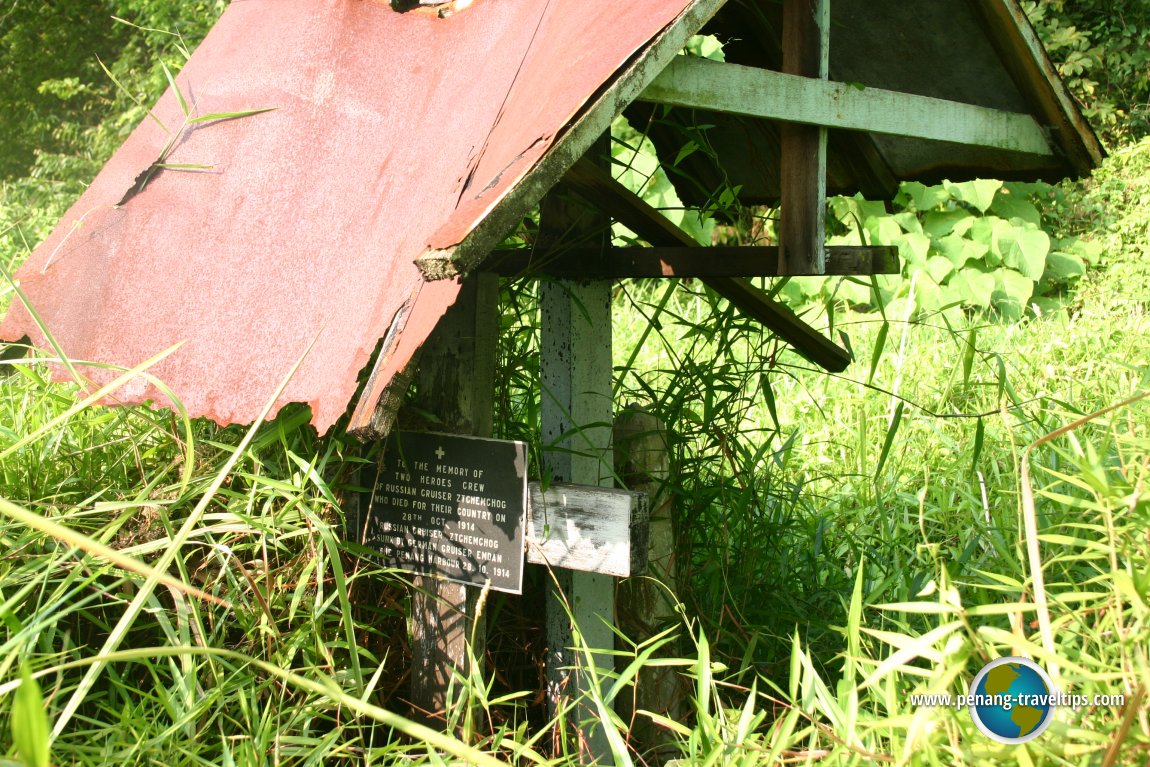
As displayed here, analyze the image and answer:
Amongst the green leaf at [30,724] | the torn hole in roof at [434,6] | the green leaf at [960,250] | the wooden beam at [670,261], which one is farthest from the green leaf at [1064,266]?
the green leaf at [30,724]

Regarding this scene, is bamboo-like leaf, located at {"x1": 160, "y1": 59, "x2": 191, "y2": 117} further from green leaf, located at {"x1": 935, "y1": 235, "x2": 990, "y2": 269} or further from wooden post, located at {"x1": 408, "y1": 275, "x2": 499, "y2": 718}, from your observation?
green leaf, located at {"x1": 935, "y1": 235, "x2": 990, "y2": 269}

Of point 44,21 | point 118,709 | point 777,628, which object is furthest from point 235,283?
point 44,21

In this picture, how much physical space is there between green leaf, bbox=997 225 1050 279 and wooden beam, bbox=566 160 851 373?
401cm

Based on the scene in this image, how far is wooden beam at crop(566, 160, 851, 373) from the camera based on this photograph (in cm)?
235

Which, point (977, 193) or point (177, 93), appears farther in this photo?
point (977, 193)

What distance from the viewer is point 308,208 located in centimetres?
200

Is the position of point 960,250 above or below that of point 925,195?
below

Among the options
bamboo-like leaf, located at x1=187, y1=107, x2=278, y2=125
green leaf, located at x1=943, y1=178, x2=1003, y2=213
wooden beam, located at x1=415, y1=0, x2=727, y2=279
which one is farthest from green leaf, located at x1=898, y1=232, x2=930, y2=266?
wooden beam, located at x1=415, y1=0, x2=727, y2=279

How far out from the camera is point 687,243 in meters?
2.56

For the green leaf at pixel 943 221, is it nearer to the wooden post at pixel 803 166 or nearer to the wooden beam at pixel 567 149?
the wooden post at pixel 803 166

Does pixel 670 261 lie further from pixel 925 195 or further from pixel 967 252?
pixel 925 195

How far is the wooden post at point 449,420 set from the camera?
6.81 feet

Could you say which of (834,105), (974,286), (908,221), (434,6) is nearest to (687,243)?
(834,105)

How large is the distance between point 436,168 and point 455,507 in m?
0.67
